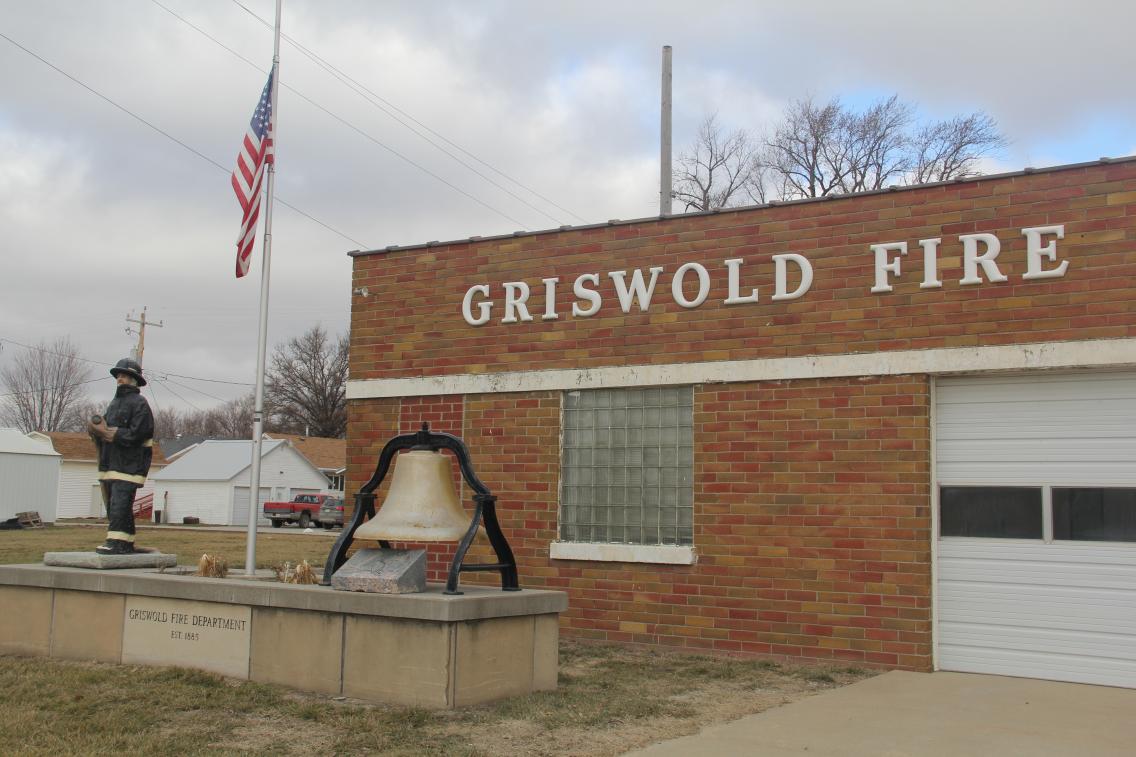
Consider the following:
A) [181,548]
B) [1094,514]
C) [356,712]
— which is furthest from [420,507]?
[181,548]

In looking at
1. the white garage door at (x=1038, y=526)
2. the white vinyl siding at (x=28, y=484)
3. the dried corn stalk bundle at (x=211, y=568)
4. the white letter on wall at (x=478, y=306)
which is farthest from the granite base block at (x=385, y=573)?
the white vinyl siding at (x=28, y=484)

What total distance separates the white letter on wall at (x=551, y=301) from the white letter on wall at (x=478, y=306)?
28.1 inches

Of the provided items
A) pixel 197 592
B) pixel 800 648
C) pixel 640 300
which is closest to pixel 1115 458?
pixel 800 648

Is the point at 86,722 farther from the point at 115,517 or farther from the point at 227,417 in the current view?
the point at 227,417

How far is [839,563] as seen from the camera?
1012 centimetres

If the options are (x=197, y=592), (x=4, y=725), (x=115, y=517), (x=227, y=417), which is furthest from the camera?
(x=227, y=417)

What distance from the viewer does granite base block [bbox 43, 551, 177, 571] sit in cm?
1020

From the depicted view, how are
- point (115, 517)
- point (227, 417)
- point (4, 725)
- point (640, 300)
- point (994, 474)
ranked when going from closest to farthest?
point (4, 725)
point (994, 474)
point (115, 517)
point (640, 300)
point (227, 417)

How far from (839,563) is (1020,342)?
2504 millimetres

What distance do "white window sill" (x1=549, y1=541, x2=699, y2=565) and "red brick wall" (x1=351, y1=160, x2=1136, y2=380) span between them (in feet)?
6.18

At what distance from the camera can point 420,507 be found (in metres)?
8.58

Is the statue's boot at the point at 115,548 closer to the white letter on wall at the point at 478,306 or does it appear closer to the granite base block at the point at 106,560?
the granite base block at the point at 106,560

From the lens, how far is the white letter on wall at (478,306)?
12.4 meters

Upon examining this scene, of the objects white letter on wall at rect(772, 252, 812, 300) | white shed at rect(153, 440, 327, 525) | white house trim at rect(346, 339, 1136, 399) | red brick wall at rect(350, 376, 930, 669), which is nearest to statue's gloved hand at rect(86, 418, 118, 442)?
white house trim at rect(346, 339, 1136, 399)
